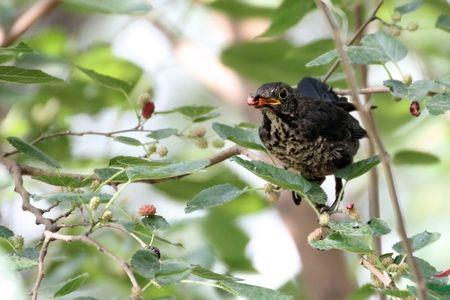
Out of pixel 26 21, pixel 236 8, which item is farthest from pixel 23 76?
pixel 236 8

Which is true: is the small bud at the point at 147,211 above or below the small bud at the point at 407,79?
below

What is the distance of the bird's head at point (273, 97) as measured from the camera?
275 cm

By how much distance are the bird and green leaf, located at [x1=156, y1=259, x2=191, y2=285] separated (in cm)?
107

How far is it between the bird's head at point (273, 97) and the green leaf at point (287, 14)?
18 cm

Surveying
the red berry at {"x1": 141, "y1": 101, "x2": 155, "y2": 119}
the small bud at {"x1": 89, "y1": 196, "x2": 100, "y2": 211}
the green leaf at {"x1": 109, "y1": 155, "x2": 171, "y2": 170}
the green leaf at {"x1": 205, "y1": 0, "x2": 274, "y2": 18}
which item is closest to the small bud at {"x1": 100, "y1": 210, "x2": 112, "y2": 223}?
the small bud at {"x1": 89, "y1": 196, "x2": 100, "y2": 211}

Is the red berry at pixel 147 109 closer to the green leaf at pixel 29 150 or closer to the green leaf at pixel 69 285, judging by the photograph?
the green leaf at pixel 29 150

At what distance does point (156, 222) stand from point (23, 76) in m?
0.52

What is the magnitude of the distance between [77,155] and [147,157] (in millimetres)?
1114

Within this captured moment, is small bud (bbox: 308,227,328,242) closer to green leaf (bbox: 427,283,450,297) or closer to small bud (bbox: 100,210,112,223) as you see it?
green leaf (bbox: 427,283,450,297)

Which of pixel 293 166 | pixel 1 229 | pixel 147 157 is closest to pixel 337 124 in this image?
pixel 293 166

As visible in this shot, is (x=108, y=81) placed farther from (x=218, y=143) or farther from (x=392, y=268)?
(x=392, y=268)

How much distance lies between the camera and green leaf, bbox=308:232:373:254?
1813 mm

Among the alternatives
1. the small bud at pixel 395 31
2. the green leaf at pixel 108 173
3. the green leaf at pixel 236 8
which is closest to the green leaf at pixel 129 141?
the green leaf at pixel 108 173

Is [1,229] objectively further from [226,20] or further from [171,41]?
[226,20]
